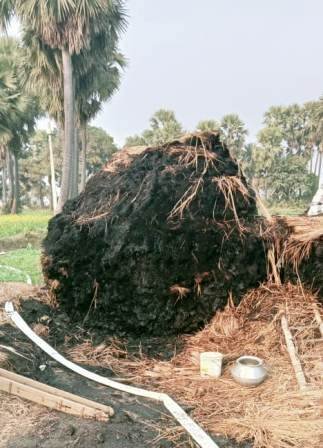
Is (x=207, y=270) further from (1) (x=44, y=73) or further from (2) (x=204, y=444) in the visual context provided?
(1) (x=44, y=73)

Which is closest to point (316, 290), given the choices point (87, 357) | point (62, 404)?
point (87, 357)

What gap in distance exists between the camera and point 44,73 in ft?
50.5

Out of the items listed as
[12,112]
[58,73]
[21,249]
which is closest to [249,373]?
[21,249]

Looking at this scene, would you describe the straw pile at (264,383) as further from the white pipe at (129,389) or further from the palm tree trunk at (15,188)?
the palm tree trunk at (15,188)

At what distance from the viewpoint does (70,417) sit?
8.64ft

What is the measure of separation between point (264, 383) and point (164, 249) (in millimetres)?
1368

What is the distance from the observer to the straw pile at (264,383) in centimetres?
257

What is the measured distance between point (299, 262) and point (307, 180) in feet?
99.6

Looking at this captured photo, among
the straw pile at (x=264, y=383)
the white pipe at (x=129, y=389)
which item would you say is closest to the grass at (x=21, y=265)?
the white pipe at (x=129, y=389)

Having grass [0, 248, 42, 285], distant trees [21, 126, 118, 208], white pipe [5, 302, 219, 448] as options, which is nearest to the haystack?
white pipe [5, 302, 219, 448]

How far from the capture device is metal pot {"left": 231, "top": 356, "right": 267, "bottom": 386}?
3.10 metres

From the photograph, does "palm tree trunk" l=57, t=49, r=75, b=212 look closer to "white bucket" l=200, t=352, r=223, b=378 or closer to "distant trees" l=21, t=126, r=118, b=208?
"white bucket" l=200, t=352, r=223, b=378

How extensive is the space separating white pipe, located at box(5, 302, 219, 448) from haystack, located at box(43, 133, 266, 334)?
53 cm

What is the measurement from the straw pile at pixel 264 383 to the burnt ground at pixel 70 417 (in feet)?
0.47
